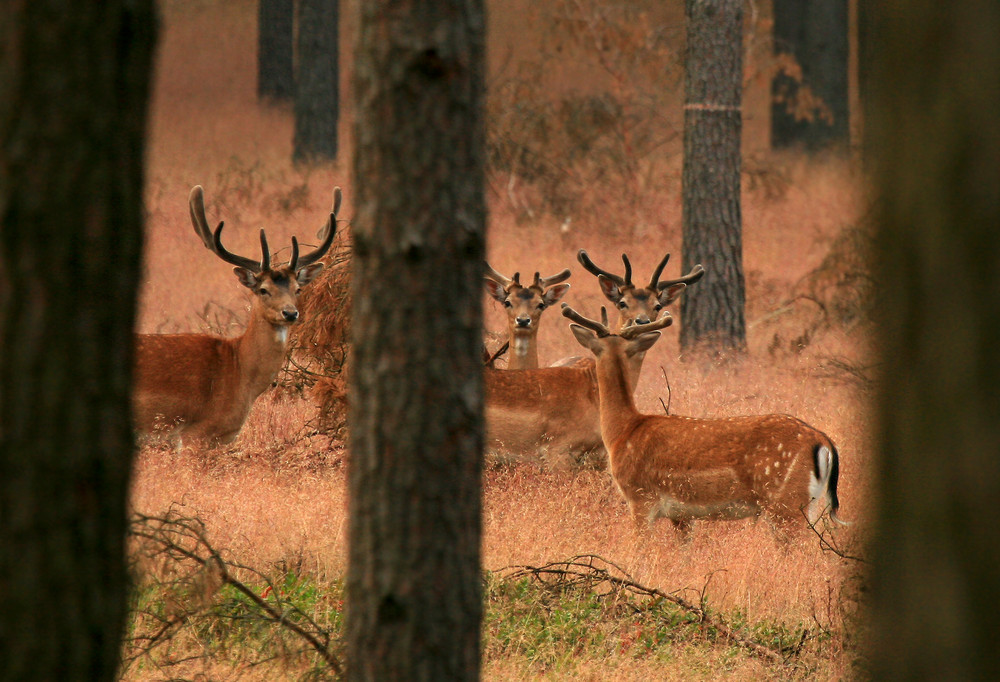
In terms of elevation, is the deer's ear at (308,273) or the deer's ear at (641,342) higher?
the deer's ear at (308,273)

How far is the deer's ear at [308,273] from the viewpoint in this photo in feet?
30.1

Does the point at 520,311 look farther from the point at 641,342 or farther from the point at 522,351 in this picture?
the point at 641,342

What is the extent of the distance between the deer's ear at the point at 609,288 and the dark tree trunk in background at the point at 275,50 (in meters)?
16.5

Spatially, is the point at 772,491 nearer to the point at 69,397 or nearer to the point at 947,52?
the point at 69,397

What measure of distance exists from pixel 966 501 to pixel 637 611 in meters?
4.28

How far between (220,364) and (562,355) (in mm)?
4397

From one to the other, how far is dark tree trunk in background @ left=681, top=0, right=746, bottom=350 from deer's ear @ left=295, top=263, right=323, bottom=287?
15.4ft

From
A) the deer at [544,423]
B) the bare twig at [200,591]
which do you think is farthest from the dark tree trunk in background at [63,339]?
the deer at [544,423]

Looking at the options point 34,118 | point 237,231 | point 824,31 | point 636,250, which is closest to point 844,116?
point 824,31

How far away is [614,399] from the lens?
7602 millimetres

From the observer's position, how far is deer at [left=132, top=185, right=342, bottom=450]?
8.69 metres

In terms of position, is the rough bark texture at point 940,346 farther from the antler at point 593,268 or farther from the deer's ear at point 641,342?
the antler at point 593,268

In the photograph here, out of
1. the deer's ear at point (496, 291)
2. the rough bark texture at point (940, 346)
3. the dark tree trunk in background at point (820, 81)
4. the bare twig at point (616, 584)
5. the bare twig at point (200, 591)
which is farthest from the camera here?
the dark tree trunk in background at point (820, 81)

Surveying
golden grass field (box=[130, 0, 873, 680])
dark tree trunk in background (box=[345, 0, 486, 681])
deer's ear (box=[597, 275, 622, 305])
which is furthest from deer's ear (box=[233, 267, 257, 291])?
dark tree trunk in background (box=[345, 0, 486, 681])
